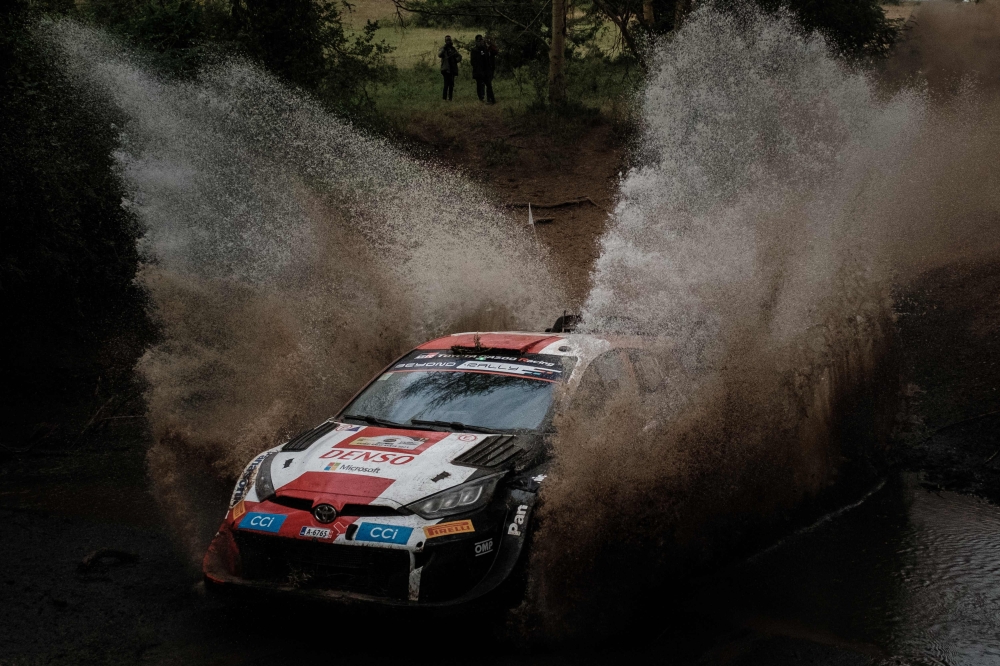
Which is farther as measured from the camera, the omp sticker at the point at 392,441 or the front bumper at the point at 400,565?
the omp sticker at the point at 392,441

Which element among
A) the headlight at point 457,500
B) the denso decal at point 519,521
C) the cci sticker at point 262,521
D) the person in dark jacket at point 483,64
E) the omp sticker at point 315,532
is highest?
the person in dark jacket at point 483,64

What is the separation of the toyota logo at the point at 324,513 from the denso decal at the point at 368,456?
43cm

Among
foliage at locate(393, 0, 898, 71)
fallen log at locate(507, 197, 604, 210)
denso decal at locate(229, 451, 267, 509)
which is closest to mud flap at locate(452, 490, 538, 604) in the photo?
denso decal at locate(229, 451, 267, 509)

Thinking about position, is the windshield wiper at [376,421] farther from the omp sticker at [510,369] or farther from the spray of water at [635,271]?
the spray of water at [635,271]

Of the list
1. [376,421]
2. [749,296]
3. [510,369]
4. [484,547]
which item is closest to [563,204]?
[749,296]

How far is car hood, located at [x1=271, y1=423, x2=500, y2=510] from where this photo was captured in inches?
197

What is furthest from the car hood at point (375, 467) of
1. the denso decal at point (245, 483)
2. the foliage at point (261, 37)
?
the foliage at point (261, 37)

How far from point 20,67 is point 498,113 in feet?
42.6

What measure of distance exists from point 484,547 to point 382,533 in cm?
52

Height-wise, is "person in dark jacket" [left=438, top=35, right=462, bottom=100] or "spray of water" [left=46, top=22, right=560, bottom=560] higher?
"person in dark jacket" [left=438, top=35, right=462, bottom=100]

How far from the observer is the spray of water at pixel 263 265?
27.8 ft

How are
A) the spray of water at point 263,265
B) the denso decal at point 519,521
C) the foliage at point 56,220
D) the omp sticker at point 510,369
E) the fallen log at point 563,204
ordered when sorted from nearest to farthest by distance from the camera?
the denso decal at point 519,521, the omp sticker at point 510,369, the spray of water at point 263,265, the foliage at point 56,220, the fallen log at point 563,204

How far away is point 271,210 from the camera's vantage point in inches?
536

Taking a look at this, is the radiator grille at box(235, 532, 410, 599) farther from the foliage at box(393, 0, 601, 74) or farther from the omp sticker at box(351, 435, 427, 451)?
the foliage at box(393, 0, 601, 74)
